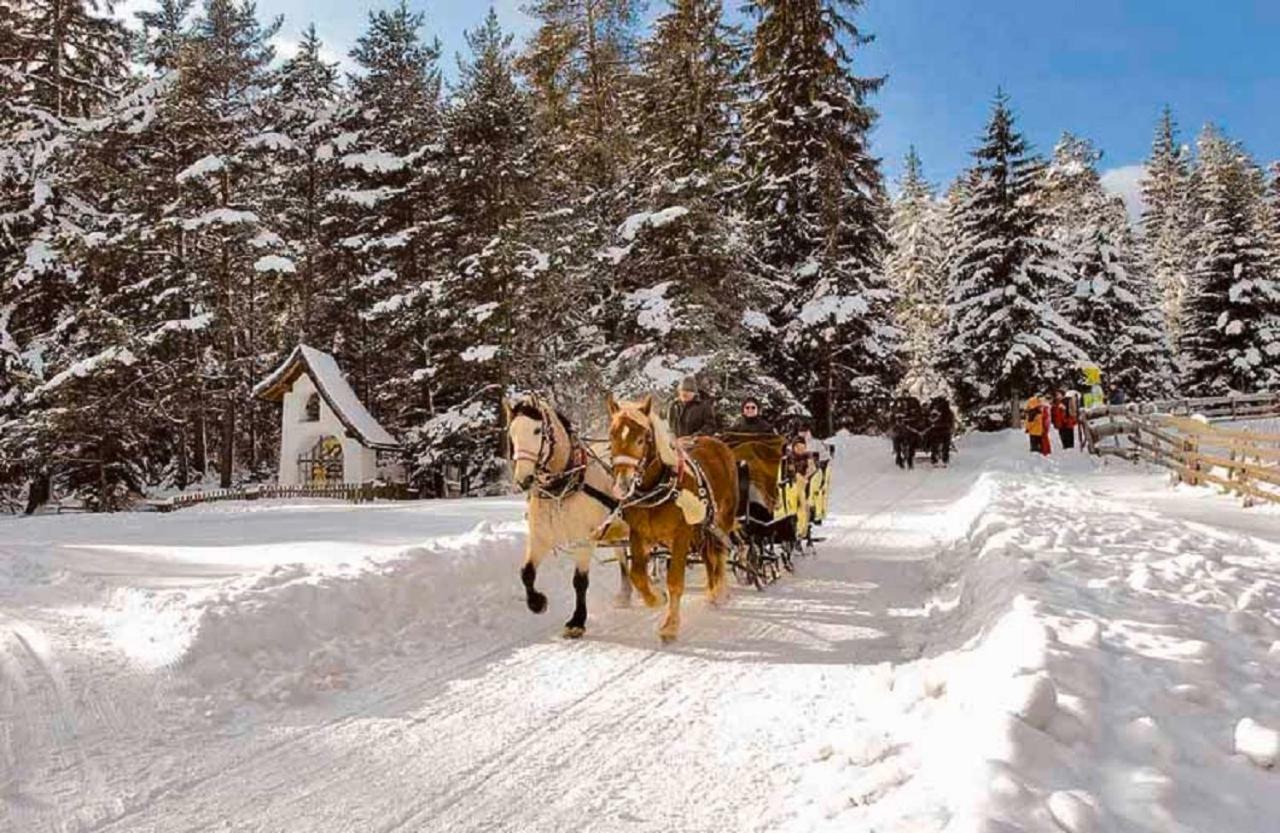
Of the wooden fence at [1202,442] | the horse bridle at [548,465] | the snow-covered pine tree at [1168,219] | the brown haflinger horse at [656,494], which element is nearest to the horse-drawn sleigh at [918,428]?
the wooden fence at [1202,442]

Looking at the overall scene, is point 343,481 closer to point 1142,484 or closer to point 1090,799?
point 1142,484

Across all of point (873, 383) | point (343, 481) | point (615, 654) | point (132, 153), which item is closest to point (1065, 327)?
point (873, 383)

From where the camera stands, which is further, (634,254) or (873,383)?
(873,383)

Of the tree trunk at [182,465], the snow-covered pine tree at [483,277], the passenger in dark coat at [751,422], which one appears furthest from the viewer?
the tree trunk at [182,465]

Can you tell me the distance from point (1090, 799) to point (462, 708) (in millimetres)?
3469

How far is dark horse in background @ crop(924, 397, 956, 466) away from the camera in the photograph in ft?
78.9

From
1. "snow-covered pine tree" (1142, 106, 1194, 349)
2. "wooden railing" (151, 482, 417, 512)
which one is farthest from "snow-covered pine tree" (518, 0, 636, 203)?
"snow-covered pine tree" (1142, 106, 1194, 349)

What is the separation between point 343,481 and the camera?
27828 mm

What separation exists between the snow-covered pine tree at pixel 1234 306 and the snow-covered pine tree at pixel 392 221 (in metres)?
35.7

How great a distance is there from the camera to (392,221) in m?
30.5

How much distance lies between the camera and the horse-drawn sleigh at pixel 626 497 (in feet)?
21.6

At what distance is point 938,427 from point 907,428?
0.97m

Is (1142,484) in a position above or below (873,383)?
below

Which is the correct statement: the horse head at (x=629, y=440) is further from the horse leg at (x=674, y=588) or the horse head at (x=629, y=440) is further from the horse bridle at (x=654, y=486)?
the horse leg at (x=674, y=588)
